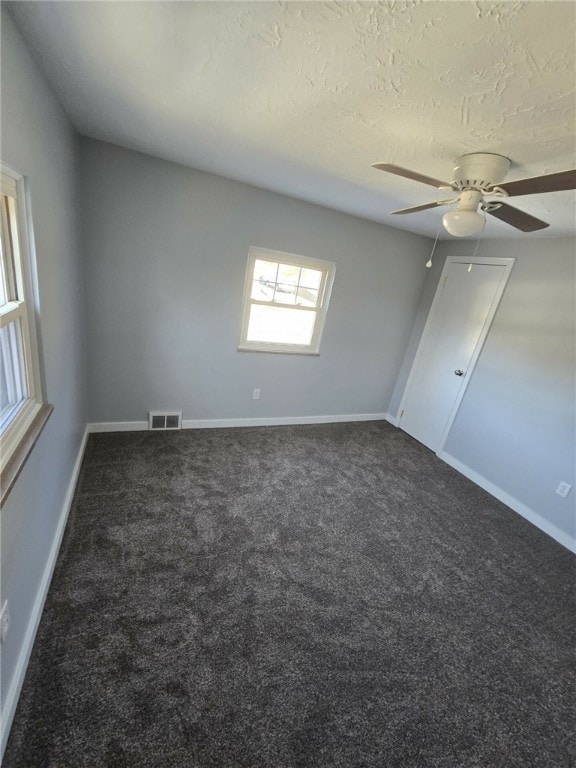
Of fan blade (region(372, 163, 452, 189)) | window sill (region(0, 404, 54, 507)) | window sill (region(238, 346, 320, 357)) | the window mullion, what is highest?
fan blade (region(372, 163, 452, 189))

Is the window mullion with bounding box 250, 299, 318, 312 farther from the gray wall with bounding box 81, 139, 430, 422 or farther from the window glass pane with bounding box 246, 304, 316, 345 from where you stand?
the gray wall with bounding box 81, 139, 430, 422

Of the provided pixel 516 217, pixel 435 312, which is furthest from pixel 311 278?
pixel 516 217

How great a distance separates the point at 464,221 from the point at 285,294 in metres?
2.00

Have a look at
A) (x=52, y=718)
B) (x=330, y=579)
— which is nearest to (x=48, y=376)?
(x=52, y=718)

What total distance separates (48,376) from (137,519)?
1.08 m

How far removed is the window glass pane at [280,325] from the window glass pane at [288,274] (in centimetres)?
28

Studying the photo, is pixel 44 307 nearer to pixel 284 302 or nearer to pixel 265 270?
pixel 265 270

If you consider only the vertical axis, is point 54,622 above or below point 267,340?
below

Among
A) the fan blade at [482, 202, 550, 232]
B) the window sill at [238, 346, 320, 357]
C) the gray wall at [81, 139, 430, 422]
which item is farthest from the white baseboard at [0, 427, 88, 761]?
the fan blade at [482, 202, 550, 232]

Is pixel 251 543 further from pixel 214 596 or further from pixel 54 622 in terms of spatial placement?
pixel 54 622

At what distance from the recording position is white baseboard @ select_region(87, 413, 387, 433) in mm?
2968

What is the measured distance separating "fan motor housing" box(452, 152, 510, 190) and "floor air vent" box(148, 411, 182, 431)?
9.26 ft

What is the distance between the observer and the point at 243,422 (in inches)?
138

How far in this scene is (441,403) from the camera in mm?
3605
